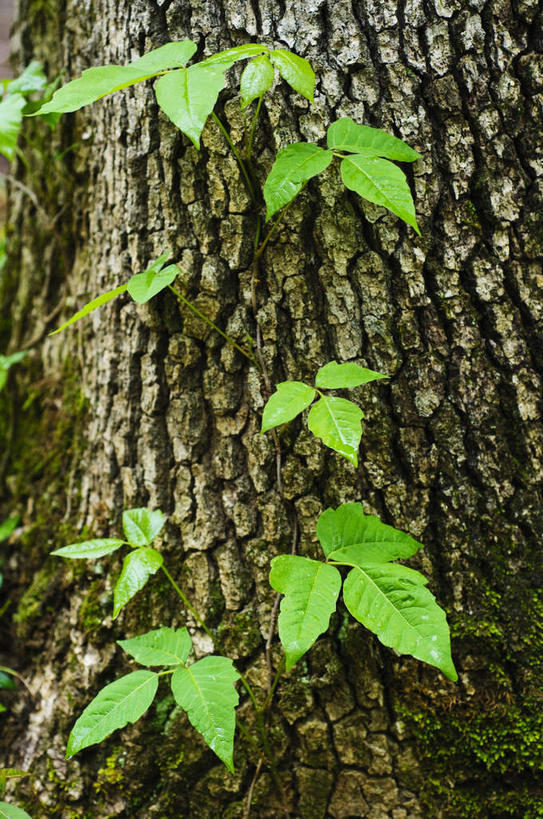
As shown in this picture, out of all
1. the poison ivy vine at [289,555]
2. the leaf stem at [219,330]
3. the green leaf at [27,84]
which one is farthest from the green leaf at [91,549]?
the green leaf at [27,84]

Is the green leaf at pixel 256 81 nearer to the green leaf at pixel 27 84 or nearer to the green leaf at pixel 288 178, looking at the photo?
the green leaf at pixel 288 178

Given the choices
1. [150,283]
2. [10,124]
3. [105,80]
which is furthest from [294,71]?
[10,124]

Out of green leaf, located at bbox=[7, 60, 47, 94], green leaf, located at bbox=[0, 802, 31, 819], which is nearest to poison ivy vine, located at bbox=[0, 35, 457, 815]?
green leaf, located at bbox=[0, 802, 31, 819]

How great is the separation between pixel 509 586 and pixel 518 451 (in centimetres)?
28

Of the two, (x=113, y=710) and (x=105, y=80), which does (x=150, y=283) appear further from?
(x=113, y=710)

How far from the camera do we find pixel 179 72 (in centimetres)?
92

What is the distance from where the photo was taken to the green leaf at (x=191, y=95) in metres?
0.85

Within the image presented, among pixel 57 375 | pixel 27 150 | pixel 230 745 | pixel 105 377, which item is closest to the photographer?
pixel 230 745

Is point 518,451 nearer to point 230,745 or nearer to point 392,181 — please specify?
point 392,181

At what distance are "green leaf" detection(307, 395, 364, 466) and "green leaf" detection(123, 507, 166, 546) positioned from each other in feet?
1.37

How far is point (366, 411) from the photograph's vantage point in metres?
1.19

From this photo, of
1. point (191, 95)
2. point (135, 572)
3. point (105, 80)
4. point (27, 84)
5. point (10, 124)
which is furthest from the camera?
point (27, 84)

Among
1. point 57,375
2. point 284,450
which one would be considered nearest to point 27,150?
point 57,375

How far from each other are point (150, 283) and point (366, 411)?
1.64 ft
